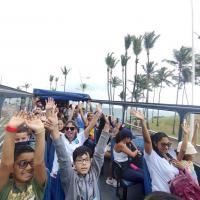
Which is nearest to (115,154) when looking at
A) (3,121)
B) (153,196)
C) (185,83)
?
(3,121)

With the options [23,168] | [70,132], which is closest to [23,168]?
[23,168]

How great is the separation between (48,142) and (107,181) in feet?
9.06

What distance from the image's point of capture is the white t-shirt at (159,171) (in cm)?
350

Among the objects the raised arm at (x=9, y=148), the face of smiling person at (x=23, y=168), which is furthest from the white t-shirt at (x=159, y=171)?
the raised arm at (x=9, y=148)

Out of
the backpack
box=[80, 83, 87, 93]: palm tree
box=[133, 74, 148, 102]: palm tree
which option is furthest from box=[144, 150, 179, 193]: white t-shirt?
box=[80, 83, 87, 93]: palm tree

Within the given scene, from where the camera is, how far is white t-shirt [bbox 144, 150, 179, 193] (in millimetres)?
3504

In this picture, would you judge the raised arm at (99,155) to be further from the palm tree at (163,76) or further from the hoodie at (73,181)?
the palm tree at (163,76)

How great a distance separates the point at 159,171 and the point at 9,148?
1.87 meters

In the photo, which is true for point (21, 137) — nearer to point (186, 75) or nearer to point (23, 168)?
point (23, 168)

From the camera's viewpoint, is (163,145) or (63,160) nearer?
(63,160)

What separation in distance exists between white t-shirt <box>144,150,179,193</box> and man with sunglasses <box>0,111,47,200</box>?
4.80 feet

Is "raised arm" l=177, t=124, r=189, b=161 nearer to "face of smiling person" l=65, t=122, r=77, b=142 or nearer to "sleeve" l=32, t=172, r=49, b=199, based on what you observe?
"face of smiling person" l=65, t=122, r=77, b=142

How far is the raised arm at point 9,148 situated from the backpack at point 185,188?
1.59 m

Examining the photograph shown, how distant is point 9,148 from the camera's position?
7.09ft
